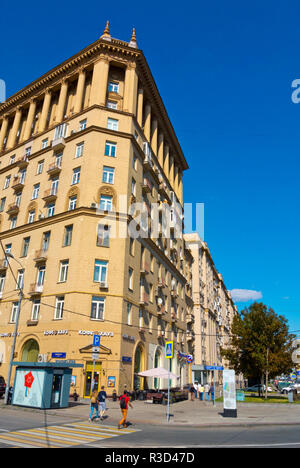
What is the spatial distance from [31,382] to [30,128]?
3443 cm

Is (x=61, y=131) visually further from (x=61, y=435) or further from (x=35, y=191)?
(x=61, y=435)

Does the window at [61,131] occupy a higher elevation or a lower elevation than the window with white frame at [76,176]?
higher

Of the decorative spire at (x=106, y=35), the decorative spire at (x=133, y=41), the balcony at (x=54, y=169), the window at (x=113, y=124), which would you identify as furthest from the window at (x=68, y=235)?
the decorative spire at (x=133, y=41)

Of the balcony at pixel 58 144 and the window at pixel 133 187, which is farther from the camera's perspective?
the balcony at pixel 58 144

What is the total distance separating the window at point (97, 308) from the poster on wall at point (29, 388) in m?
8.61

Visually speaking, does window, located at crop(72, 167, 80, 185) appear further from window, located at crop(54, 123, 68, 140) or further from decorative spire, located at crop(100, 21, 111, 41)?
decorative spire, located at crop(100, 21, 111, 41)

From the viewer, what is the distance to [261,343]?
43531mm

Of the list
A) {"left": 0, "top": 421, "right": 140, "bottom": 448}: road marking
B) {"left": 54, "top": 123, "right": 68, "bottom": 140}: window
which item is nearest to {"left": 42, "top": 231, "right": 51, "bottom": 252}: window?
{"left": 54, "top": 123, "right": 68, "bottom": 140}: window

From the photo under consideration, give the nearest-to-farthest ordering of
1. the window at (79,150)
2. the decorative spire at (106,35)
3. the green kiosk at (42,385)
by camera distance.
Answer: the green kiosk at (42,385)
the window at (79,150)
the decorative spire at (106,35)

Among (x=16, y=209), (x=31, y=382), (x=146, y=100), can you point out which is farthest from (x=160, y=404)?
(x=146, y=100)

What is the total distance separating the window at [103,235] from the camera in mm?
33156

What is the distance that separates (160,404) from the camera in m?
29.9

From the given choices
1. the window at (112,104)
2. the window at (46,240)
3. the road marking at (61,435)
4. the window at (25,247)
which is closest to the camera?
the road marking at (61,435)

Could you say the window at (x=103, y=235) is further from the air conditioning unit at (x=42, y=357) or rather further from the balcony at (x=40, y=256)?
the air conditioning unit at (x=42, y=357)
